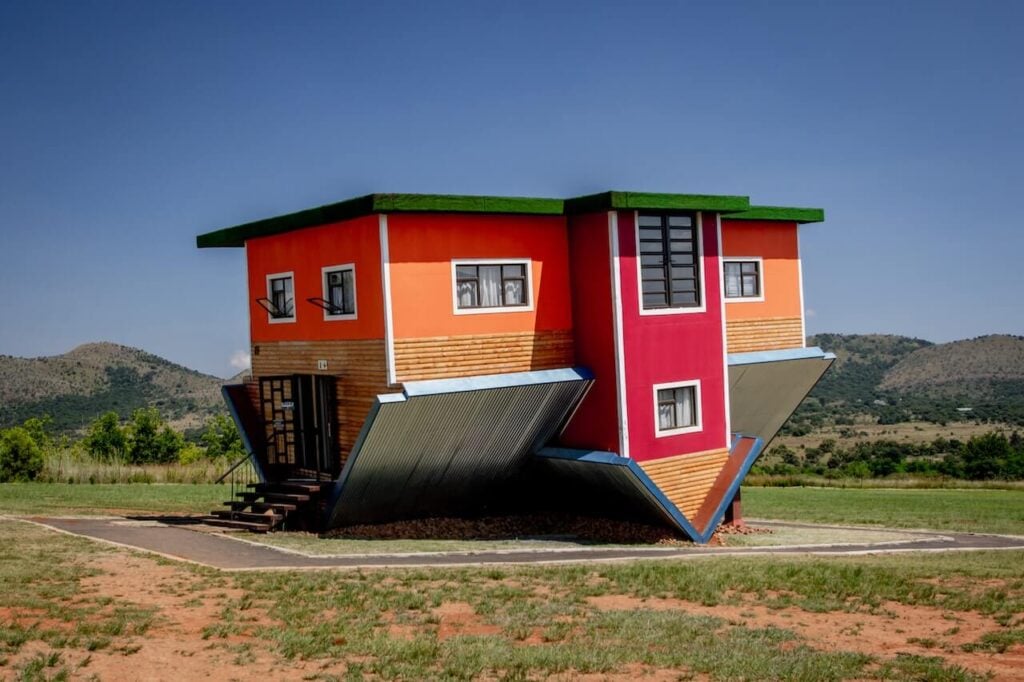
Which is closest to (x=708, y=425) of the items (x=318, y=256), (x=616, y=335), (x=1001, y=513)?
(x=616, y=335)

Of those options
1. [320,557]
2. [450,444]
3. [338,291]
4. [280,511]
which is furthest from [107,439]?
[320,557]

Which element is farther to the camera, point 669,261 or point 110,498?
point 110,498

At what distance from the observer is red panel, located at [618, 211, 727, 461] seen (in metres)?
20.8

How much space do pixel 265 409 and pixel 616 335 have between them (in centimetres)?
816

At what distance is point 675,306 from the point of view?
70.8 ft

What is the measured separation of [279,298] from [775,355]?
12140mm

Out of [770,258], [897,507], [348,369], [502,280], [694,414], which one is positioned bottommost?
[897,507]

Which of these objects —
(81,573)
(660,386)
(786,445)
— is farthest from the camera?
(786,445)

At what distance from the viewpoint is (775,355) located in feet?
82.9

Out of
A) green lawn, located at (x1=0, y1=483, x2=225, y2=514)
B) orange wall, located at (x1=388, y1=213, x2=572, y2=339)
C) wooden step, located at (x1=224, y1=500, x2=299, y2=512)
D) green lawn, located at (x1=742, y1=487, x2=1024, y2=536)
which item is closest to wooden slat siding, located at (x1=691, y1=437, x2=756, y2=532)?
orange wall, located at (x1=388, y1=213, x2=572, y2=339)

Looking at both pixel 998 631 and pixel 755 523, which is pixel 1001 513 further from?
pixel 998 631

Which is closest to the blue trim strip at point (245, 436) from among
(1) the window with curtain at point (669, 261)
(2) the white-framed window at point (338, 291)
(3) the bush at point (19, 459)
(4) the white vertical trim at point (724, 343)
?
(2) the white-framed window at point (338, 291)

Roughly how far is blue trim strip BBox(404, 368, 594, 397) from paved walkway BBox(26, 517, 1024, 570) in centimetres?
318

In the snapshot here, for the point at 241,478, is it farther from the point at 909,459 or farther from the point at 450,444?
the point at 909,459
